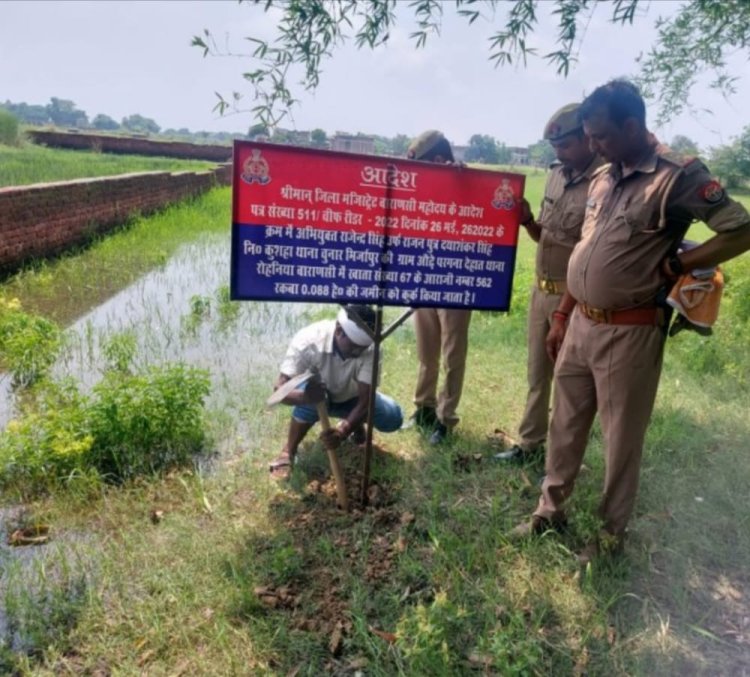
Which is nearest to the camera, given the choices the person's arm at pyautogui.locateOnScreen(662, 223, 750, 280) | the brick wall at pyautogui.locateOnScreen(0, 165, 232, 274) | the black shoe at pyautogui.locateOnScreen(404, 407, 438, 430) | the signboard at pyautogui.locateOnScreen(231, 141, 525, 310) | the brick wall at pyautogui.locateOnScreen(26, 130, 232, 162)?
the person's arm at pyautogui.locateOnScreen(662, 223, 750, 280)

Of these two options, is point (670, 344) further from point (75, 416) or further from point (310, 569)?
point (75, 416)

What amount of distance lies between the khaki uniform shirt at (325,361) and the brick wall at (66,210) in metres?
5.61

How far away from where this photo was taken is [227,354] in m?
5.58

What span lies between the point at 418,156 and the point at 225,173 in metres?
18.0

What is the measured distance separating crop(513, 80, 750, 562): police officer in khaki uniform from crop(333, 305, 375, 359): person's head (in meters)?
0.92

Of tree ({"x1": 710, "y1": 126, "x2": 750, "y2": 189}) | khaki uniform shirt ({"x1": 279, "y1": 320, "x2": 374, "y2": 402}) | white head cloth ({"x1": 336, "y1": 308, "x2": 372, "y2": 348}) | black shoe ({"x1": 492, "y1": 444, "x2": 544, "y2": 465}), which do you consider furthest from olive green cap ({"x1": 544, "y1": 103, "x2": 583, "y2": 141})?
tree ({"x1": 710, "y1": 126, "x2": 750, "y2": 189})

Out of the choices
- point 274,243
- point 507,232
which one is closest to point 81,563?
point 274,243

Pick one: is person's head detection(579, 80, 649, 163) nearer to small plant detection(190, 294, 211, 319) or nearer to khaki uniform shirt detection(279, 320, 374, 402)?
khaki uniform shirt detection(279, 320, 374, 402)

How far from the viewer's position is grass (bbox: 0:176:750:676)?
84.9 inches

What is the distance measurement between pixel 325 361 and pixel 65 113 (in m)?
102

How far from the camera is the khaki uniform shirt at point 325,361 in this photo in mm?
3225

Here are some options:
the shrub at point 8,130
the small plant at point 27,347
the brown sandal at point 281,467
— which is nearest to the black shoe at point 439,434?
the brown sandal at point 281,467

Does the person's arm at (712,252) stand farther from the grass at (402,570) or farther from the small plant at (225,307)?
the small plant at (225,307)

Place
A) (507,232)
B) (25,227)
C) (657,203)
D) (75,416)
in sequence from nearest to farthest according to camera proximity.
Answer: (657,203) → (507,232) → (75,416) → (25,227)
